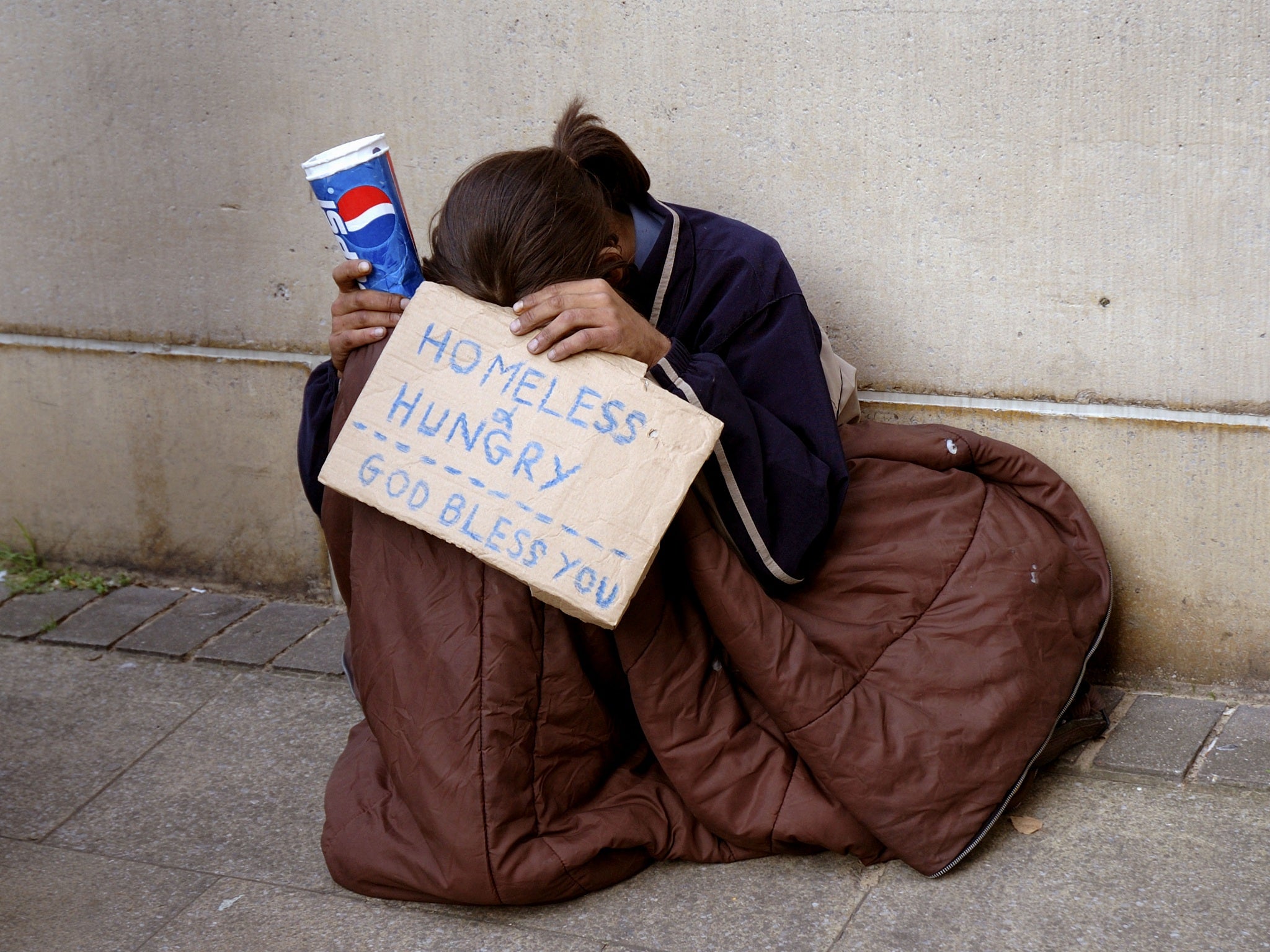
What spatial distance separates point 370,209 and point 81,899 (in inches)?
49.4

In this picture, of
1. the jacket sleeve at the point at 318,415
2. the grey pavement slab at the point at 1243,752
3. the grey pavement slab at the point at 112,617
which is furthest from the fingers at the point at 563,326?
the grey pavement slab at the point at 112,617

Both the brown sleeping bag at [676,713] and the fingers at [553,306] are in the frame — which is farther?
the brown sleeping bag at [676,713]

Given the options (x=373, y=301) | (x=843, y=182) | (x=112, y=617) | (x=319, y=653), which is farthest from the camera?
(x=112, y=617)

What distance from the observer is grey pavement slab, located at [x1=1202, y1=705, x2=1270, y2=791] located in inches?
87.0

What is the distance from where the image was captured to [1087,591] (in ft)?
7.80

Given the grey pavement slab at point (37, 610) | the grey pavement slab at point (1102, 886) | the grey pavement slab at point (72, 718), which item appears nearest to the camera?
the grey pavement slab at point (1102, 886)

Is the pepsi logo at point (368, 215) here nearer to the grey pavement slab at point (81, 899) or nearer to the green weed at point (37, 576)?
the grey pavement slab at point (81, 899)

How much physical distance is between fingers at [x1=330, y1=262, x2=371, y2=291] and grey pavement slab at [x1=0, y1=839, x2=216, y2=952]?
105 centimetres

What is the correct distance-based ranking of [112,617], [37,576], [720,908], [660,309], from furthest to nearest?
1. [37,576]
2. [112,617]
3. [660,309]
4. [720,908]

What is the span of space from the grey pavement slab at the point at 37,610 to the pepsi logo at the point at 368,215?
1725mm

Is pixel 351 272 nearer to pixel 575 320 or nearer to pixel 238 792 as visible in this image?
pixel 575 320

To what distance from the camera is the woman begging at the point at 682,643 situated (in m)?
2.00

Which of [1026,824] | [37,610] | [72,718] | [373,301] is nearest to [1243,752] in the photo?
[1026,824]

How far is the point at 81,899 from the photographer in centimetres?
212
